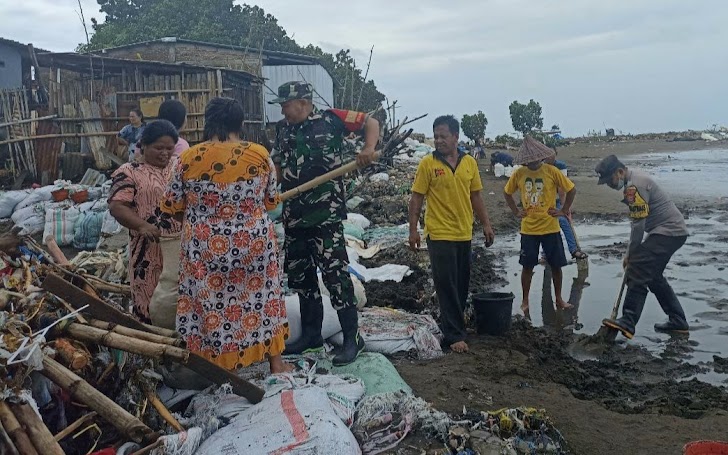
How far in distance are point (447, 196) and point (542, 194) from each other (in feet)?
5.79

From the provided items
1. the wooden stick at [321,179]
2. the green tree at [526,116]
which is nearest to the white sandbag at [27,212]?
the wooden stick at [321,179]

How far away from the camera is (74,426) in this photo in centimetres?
270

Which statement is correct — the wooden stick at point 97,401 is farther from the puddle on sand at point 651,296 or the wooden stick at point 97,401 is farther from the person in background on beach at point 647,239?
the person in background on beach at point 647,239

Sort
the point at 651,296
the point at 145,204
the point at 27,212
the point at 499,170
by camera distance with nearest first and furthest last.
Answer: the point at 145,204 < the point at 651,296 < the point at 27,212 < the point at 499,170

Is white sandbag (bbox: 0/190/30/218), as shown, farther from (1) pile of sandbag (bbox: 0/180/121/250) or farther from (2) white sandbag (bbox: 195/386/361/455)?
(2) white sandbag (bbox: 195/386/361/455)

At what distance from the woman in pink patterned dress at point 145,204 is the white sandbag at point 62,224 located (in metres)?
5.40

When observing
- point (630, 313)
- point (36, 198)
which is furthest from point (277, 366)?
point (36, 198)

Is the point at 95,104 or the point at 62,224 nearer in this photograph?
the point at 62,224

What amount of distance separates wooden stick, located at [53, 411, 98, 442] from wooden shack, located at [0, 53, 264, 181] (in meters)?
10.3

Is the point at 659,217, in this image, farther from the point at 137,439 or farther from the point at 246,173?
the point at 137,439

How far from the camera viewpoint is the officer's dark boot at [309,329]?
4227 mm

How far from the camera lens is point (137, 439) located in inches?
106

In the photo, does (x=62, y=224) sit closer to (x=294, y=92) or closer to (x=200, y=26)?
(x=294, y=92)

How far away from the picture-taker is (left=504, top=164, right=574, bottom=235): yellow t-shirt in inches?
249
